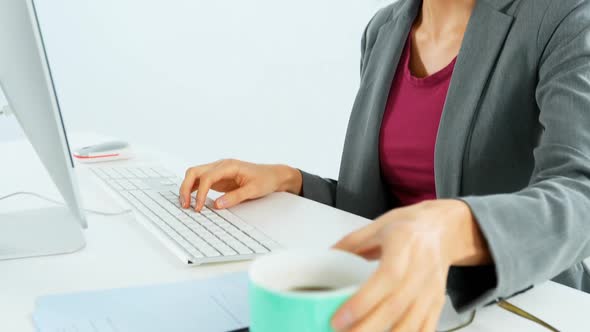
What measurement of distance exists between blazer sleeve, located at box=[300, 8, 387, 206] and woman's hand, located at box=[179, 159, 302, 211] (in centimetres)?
5

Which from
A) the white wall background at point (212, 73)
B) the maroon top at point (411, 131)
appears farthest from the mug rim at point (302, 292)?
the white wall background at point (212, 73)

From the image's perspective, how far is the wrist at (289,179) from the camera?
1099mm

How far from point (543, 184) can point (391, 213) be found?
265 mm

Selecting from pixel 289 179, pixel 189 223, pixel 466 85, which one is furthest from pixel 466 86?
pixel 189 223

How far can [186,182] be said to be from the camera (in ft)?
3.23

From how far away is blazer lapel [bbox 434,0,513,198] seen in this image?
3.21 ft

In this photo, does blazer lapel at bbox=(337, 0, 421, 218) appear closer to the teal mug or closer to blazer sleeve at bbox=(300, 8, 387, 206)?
blazer sleeve at bbox=(300, 8, 387, 206)

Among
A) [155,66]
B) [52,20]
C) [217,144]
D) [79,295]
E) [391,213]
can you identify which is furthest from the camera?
[217,144]

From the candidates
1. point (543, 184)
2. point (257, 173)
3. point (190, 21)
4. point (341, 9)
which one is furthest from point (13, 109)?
point (341, 9)

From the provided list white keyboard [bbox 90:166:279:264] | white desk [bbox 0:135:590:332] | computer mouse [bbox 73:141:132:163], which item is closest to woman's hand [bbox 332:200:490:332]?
white desk [bbox 0:135:590:332]

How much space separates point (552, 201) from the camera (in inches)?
25.7

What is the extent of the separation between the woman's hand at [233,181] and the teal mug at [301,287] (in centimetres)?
55

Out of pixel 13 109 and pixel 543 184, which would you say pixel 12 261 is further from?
pixel 543 184

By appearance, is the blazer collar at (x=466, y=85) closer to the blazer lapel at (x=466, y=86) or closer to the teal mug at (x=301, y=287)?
the blazer lapel at (x=466, y=86)
